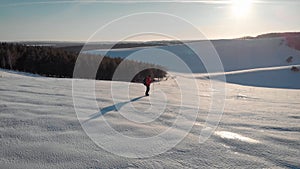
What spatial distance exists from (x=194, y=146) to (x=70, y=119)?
2.12 meters

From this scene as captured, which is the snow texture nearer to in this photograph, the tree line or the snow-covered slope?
the snow-covered slope

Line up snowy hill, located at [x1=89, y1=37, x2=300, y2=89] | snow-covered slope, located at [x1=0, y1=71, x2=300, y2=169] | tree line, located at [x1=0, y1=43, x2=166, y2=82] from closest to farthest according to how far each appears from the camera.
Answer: snow-covered slope, located at [x1=0, y1=71, x2=300, y2=169] < tree line, located at [x1=0, y1=43, x2=166, y2=82] < snowy hill, located at [x1=89, y1=37, x2=300, y2=89]

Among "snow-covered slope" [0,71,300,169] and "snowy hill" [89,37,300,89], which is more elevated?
"snowy hill" [89,37,300,89]

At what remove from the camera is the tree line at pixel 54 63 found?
1845 centimetres

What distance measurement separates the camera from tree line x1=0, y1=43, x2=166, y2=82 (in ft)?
60.5

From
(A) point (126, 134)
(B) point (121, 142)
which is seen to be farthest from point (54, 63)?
(B) point (121, 142)

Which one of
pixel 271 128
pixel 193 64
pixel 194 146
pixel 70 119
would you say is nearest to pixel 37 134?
pixel 70 119

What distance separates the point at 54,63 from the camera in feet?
65.6

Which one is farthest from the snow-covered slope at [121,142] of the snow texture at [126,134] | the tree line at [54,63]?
the tree line at [54,63]

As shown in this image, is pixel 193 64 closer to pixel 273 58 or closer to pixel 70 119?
pixel 273 58

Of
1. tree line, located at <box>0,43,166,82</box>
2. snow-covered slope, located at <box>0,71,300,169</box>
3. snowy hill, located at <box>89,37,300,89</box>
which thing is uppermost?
snowy hill, located at <box>89,37,300,89</box>

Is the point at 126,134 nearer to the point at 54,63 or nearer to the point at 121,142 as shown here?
the point at 121,142

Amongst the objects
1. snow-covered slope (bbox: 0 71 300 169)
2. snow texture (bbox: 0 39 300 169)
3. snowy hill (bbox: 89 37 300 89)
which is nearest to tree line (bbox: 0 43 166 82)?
snowy hill (bbox: 89 37 300 89)

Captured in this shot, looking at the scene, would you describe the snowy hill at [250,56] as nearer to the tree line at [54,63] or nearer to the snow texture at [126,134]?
the tree line at [54,63]
